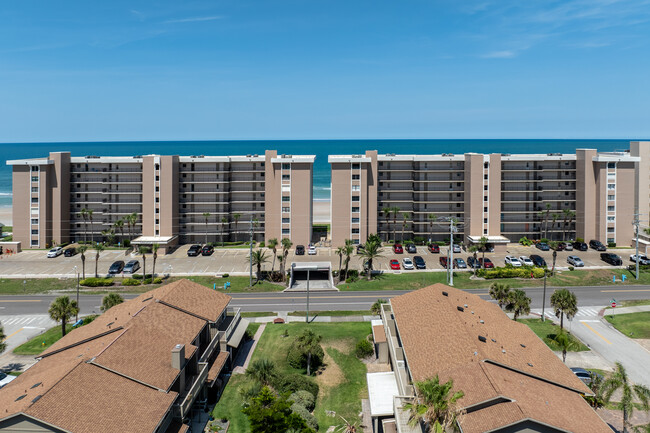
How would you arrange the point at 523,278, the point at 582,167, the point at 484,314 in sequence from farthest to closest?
the point at 582,167 → the point at 523,278 → the point at 484,314

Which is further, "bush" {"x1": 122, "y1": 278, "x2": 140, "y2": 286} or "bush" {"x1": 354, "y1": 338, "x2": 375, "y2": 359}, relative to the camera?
"bush" {"x1": 122, "y1": 278, "x2": 140, "y2": 286}

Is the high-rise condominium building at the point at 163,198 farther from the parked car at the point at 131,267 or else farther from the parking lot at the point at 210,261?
the parked car at the point at 131,267

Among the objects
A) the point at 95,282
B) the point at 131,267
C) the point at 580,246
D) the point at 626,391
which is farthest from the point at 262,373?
the point at 580,246

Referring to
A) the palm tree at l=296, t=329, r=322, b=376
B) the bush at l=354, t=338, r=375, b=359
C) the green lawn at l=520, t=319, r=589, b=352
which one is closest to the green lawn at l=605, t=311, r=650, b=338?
the green lawn at l=520, t=319, r=589, b=352

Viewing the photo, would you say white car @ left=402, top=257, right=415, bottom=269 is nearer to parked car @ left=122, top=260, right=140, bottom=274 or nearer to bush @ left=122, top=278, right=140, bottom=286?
bush @ left=122, top=278, right=140, bottom=286

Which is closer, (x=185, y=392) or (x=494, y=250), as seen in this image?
(x=185, y=392)

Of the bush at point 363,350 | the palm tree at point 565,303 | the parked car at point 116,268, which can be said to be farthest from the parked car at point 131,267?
→ the palm tree at point 565,303

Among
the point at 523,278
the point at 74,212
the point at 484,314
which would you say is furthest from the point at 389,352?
the point at 74,212

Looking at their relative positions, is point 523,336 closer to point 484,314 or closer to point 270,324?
point 484,314
